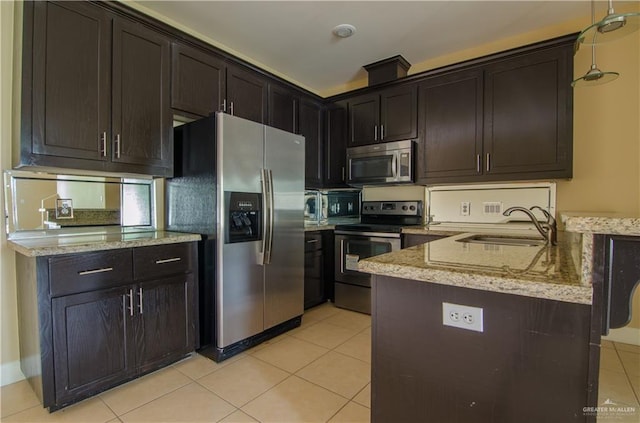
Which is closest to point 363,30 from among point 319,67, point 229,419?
point 319,67

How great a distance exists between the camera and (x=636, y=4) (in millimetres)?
2346

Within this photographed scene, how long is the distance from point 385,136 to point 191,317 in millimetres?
2471

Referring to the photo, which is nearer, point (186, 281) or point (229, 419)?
point (229, 419)

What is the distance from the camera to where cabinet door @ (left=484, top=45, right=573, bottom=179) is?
2428mm

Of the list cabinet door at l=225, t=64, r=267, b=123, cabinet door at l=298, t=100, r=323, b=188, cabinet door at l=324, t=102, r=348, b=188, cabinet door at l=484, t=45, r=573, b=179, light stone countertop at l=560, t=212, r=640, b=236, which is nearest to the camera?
light stone countertop at l=560, t=212, r=640, b=236

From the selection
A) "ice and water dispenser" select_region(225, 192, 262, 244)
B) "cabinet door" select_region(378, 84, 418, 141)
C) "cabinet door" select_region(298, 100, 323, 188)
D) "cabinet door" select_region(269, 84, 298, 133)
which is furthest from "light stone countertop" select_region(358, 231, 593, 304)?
"cabinet door" select_region(298, 100, 323, 188)

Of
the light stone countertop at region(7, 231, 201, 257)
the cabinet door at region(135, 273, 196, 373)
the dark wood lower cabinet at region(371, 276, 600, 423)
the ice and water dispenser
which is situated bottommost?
the cabinet door at region(135, 273, 196, 373)

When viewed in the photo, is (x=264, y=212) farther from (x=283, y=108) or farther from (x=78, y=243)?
(x=283, y=108)

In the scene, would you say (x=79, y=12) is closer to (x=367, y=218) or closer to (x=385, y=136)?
(x=385, y=136)

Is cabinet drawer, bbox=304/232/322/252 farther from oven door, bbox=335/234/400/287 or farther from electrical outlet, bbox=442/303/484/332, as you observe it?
electrical outlet, bbox=442/303/484/332

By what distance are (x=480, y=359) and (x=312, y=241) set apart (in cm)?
230

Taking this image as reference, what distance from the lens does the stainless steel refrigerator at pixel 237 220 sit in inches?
84.3

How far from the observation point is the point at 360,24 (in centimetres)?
256

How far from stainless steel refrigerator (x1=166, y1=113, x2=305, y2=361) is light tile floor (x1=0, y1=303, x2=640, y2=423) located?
250 millimetres
